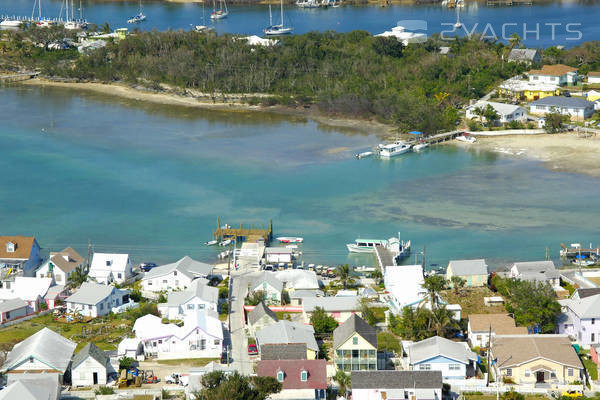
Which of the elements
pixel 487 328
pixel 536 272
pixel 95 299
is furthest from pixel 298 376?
pixel 536 272

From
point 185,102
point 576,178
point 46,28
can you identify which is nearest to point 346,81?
point 185,102

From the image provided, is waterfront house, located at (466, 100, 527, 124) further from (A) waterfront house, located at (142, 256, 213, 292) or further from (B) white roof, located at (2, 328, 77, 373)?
(B) white roof, located at (2, 328, 77, 373)

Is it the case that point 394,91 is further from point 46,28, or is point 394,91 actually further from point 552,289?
point 46,28

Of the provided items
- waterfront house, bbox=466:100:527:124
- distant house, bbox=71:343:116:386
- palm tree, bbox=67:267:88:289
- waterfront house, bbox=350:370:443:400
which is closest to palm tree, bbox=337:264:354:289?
waterfront house, bbox=350:370:443:400

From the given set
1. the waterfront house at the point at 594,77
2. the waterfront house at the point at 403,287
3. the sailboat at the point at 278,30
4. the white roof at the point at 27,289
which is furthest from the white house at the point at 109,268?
the sailboat at the point at 278,30

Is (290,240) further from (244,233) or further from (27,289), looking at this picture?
(27,289)

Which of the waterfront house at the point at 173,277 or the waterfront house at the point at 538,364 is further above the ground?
the waterfront house at the point at 173,277

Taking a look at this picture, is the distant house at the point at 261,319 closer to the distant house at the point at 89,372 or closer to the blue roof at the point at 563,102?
the distant house at the point at 89,372
